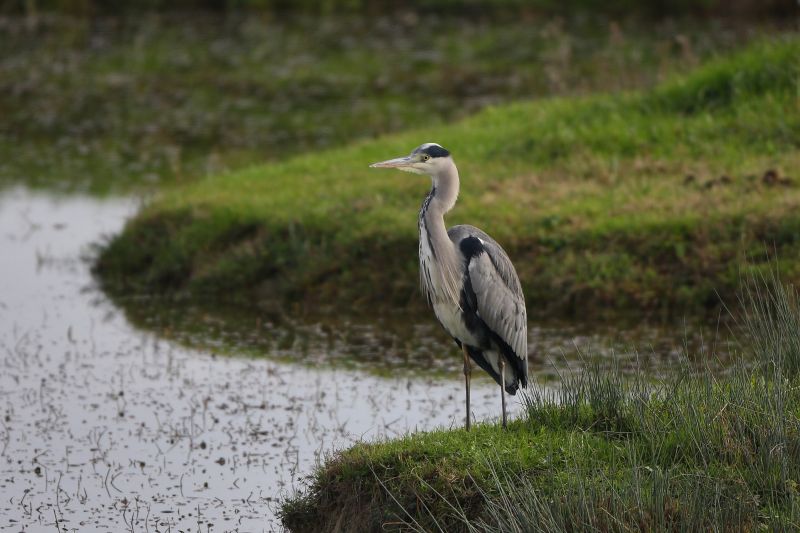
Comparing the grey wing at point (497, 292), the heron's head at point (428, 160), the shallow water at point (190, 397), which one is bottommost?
the shallow water at point (190, 397)

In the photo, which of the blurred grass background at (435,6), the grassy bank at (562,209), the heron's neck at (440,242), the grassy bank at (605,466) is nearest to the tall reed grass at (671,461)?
the grassy bank at (605,466)

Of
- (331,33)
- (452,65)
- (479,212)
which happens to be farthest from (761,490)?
(331,33)

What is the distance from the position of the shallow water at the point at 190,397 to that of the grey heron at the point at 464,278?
595mm

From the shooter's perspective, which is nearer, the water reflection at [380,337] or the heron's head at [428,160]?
the heron's head at [428,160]

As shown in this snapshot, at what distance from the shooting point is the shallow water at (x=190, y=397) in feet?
23.3

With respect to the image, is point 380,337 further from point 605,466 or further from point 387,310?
point 605,466

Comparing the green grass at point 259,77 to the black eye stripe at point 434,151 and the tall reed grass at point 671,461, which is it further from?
the tall reed grass at point 671,461

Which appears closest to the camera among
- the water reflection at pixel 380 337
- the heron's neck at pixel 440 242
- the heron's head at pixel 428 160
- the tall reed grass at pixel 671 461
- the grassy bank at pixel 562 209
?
the tall reed grass at pixel 671 461

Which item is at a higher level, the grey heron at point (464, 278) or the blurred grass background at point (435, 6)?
the blurred grass background at point (435, 6)

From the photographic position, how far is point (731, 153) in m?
12.0

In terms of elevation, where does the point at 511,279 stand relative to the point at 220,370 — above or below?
above

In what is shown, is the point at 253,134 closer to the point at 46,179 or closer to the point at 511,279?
the point at 46,179

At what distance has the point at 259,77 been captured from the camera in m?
21.4

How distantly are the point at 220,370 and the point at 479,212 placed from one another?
3063mm
